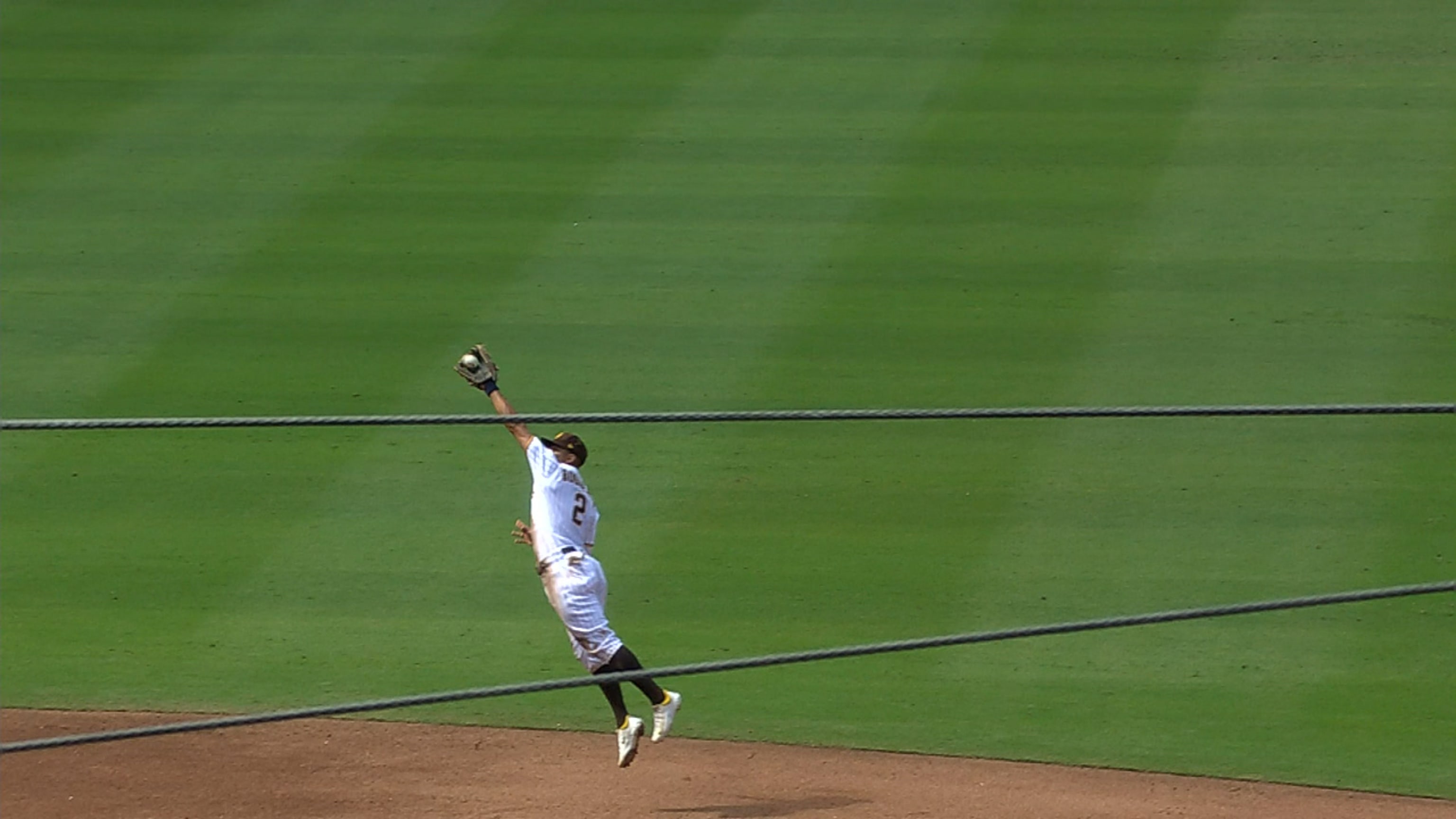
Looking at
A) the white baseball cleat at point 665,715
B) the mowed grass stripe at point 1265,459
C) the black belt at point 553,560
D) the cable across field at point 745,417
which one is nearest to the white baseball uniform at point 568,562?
the black belt at point 553,560

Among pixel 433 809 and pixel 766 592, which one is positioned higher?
pixel 433 809

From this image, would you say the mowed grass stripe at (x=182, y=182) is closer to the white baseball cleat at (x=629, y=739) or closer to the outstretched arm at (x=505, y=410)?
the outstretched arm at (x=505, y=410)

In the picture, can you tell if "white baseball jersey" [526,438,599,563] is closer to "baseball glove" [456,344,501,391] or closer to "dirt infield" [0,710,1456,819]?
"baseball glove" [456,344,501,391]

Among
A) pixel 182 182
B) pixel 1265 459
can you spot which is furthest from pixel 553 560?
pixel 182 182

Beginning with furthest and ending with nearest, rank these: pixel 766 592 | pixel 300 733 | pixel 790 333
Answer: pixel 790 333 < pixel 766 592 < pixel 300 733

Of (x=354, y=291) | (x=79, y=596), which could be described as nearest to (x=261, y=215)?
(x=354, y=291)

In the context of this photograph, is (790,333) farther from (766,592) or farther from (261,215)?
(261,215)
